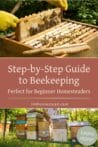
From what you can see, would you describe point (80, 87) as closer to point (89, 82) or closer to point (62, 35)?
point (89, 82)

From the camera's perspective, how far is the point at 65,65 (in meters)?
3.12

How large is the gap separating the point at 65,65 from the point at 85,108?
9.0 inches

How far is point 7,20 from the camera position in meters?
3.13

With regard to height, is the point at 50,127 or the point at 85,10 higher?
the point at 85,10

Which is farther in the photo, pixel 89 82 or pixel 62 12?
pixel 62 12

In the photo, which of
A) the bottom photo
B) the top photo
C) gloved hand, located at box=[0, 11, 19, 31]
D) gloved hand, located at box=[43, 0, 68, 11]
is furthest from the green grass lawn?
gloved hand, located at box=[43, 0, 68, 11]

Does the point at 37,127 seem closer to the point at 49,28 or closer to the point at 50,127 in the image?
the point at 50,127

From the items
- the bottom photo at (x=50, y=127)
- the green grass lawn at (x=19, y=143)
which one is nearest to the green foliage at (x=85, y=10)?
the bottom photo at (x=50, y=127)

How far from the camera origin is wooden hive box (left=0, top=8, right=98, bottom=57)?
10.2 feet

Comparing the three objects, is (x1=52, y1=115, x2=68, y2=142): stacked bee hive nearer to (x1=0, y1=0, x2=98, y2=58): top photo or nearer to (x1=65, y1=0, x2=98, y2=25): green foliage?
(x1=0, y1=0, x2=98, y2=58): top photo

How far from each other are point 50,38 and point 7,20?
236 mm

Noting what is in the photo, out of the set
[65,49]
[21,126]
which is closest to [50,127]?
[21,126]

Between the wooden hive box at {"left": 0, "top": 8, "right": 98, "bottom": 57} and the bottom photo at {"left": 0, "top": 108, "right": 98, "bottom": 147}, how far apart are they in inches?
11.0

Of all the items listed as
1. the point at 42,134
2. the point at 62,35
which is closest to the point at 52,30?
the point at 62,35
